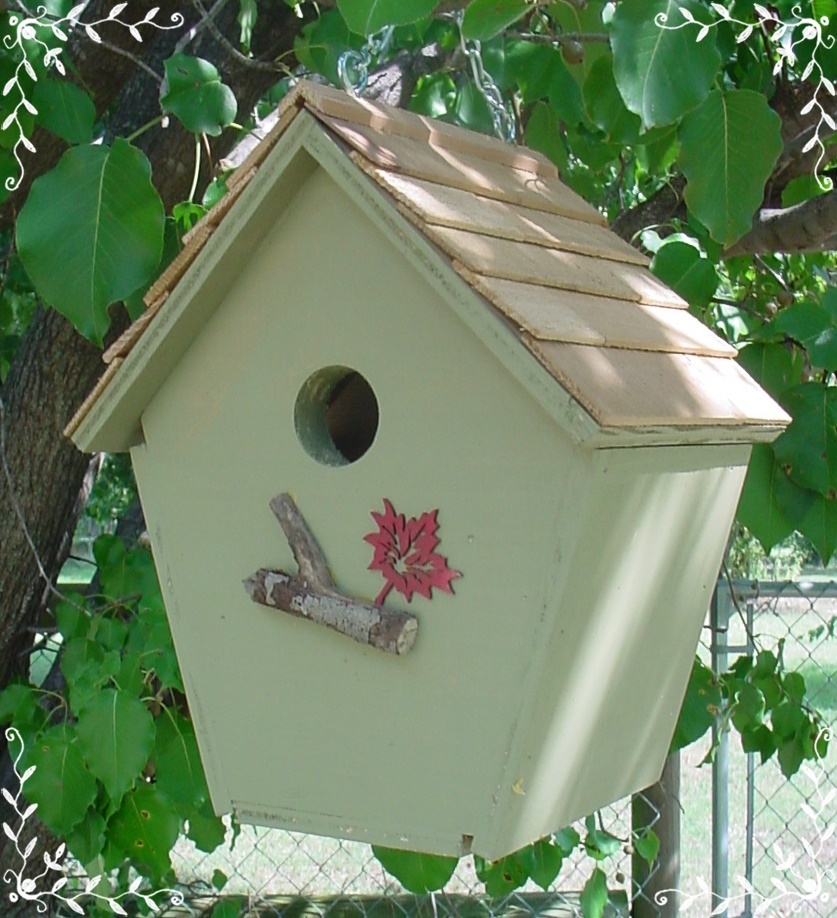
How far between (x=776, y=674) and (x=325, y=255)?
4.02 feet

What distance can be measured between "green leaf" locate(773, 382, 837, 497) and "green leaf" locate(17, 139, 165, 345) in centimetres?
84

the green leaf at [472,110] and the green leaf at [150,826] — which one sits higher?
the green leaf at [472,110]

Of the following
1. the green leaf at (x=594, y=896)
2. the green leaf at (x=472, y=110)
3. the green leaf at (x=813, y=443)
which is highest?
the green leaf at (x=472, y=110)

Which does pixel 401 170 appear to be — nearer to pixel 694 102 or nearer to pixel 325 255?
pixel 325 255

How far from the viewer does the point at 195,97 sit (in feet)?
4.94

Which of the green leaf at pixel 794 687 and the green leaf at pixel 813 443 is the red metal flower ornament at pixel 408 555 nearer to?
the green leaf at pixel 813 443

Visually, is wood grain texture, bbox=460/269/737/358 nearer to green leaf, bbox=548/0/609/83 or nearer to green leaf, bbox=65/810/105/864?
green leaf, bbox=548/0/609/83

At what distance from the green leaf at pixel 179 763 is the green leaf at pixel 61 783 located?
0.35ft

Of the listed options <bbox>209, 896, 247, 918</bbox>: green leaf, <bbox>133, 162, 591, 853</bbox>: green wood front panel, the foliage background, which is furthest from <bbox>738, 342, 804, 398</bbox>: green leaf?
<bbox>209, 896, 247, 918</bbox>: green leaf

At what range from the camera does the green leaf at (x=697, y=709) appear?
1.81 metres

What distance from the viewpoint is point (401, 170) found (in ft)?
3.63

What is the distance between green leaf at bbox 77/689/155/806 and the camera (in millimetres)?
1622

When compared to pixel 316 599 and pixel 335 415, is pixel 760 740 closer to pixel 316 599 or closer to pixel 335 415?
pixel 335 415

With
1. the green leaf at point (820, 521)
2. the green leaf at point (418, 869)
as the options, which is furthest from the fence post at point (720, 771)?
the green leaf at point (418, 869)
